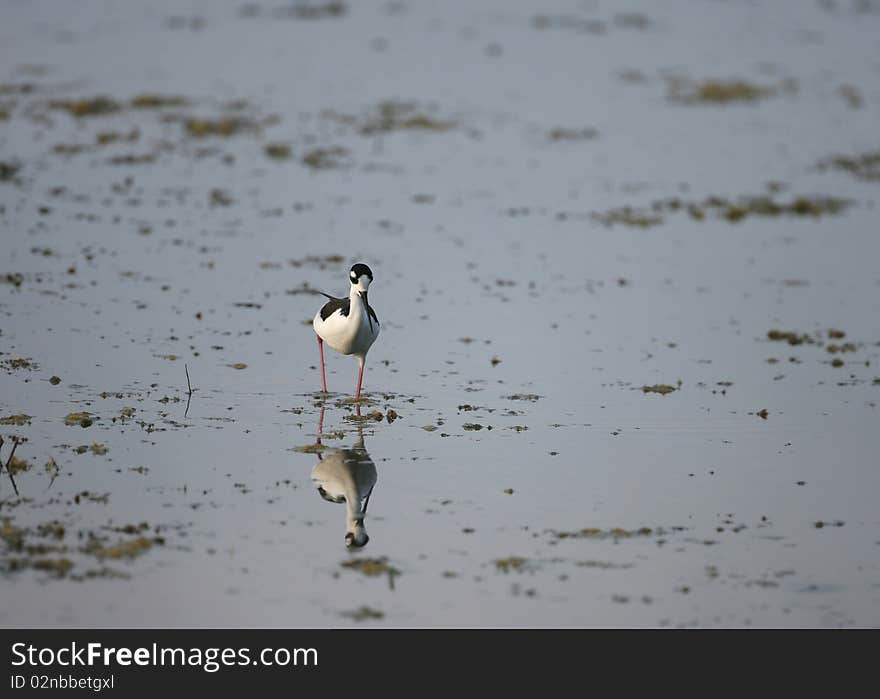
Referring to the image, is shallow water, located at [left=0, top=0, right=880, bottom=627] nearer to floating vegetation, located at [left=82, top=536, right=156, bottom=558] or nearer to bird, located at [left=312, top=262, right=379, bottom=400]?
floating vegetation, located at [left=82, top=536, right=156, bottom=558]

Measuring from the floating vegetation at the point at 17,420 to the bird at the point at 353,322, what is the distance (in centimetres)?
357

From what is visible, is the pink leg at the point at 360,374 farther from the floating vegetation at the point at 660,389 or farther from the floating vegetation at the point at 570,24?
the floating vegetation at the point at 570,24

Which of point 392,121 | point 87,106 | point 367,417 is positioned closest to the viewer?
point 367,417

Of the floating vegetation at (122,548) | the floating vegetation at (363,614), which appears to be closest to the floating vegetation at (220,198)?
the floating vegetation at (122,548)

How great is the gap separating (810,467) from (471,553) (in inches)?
183

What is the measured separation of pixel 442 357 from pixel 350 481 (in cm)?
525

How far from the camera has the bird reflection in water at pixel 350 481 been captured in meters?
12.6

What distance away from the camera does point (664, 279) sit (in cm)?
2380

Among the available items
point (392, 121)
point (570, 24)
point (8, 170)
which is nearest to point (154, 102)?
point (392, 121)

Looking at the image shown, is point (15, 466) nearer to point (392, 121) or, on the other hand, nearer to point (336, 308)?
point (336, 308)

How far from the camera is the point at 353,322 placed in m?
16.2

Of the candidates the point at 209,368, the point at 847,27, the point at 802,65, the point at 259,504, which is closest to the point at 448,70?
the point at 802,65
